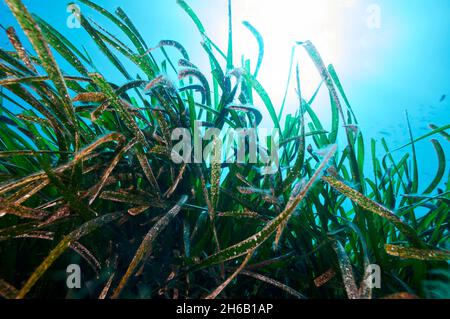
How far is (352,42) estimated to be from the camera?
1580 cm

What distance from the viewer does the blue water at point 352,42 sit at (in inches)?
537

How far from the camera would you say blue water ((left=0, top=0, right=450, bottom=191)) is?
44.8 feet

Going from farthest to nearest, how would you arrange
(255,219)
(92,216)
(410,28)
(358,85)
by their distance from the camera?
(358,85), (410,28), (255,219), (92,216)

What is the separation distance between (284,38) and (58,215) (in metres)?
14.7

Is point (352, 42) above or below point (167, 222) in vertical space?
above

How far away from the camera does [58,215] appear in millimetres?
908

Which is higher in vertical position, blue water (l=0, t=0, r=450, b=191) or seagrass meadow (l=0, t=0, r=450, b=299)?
blue water (l=0, t=0, r=450, b=191)

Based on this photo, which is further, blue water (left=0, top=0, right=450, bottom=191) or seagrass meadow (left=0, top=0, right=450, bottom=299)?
blue water (left=0, top=0, right=450, bottom=191)

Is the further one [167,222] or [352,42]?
[352,42]
